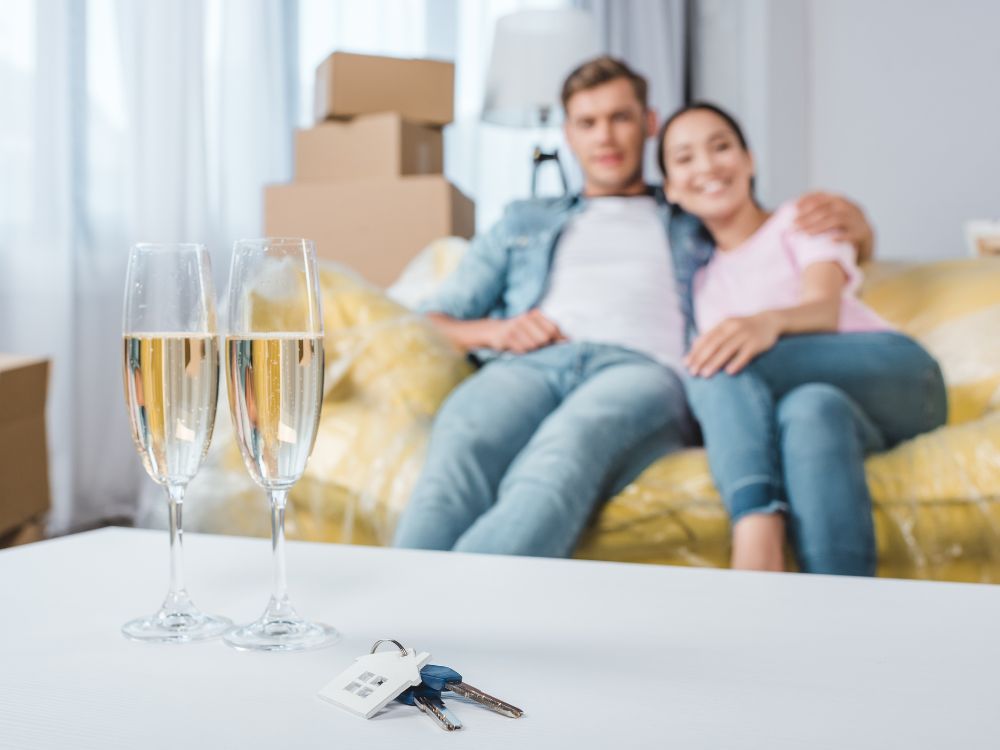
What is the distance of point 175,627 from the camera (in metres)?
0.48

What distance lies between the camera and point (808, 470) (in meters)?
1.20

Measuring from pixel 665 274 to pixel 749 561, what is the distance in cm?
71

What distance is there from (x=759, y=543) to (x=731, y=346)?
332 mm

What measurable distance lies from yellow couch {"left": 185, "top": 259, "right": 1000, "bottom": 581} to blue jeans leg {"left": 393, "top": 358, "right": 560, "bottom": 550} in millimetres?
94

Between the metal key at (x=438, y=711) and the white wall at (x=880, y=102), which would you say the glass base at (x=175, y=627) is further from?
the white wall at (x=880, y=102)

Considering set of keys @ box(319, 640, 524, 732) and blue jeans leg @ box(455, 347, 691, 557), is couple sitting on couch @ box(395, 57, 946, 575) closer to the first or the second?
blue jeans leg @ box(455, 347, 691, 557)

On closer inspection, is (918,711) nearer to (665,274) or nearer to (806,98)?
(665,274)

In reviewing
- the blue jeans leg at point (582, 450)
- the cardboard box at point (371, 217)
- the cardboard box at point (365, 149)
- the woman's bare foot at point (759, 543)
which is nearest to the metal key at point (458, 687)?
the blue jeans leg at point (582, 450)

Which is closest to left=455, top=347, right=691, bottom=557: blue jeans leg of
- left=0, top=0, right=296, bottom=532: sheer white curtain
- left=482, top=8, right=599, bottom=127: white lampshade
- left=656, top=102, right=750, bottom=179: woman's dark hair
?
left=656, top=102, right=750, bottom=179: woman's dark hair

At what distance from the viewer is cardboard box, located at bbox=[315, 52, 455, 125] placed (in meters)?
2.64

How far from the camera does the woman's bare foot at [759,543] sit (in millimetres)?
1151

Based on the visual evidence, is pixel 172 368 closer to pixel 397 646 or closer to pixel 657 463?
pixel 397 646

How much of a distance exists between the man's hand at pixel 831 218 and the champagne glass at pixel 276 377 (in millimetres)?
1291

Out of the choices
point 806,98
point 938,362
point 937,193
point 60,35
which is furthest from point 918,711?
point 806,98
